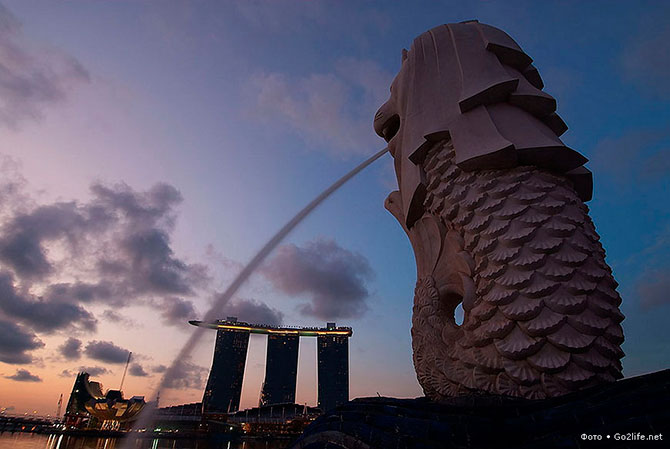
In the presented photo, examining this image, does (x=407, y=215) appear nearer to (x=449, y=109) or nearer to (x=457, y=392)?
(x=449, y=109)

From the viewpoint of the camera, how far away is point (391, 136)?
345 inches

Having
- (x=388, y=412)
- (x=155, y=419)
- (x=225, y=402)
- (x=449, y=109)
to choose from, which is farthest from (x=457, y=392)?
(x=225, y=402)

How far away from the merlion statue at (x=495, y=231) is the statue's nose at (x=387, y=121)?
54 cm

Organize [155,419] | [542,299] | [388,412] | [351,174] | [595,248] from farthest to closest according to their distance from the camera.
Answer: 1. [155,419]
2. [351,174]
3. [595,248]
4. [542,299]
5. [388,412]

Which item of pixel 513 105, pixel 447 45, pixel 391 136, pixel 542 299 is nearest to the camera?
pixel 542 299

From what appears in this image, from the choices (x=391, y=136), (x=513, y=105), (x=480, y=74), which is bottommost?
(x=513, y=105)

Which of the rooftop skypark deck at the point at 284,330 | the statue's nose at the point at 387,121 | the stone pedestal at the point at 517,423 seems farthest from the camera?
the rooftop skypark deck at the point at 284,330

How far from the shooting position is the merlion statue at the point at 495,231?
4.28 m

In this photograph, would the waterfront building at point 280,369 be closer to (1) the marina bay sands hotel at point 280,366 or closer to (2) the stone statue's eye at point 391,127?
(1) the marina bay sands hotel at point 280,366

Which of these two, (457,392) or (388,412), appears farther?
(457,392)

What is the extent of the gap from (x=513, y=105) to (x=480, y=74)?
767 mm

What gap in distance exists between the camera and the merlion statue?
4277mm

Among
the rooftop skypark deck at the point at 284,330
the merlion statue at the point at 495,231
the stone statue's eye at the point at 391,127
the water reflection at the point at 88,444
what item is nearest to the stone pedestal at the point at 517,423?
the merlion statue at the point at 495,231

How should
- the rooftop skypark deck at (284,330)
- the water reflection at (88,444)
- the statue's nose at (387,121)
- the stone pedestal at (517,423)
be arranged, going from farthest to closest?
the rooftop skypark deck at (284,330), the water reflection at (88,444), the statue's nose at (387,121), the stone pedestal at (517,423)
